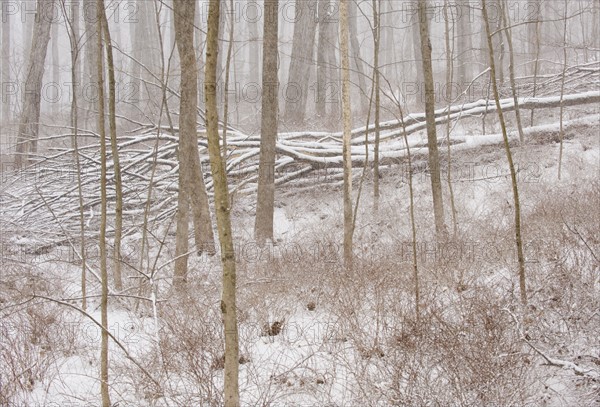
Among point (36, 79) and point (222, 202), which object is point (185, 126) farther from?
point (36, 79)

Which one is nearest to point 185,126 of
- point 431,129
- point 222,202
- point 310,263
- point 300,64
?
point 310,263

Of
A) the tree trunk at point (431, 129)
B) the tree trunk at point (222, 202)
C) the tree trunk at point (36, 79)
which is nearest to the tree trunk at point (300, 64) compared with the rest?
the tree trunk at point (36, 79)

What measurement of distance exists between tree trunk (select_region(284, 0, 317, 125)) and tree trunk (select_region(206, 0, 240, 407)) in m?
11.7

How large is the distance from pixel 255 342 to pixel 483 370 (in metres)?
1.79

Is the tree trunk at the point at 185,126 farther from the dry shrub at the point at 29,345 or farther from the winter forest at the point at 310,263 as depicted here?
the dry shrub at the point at 29,345

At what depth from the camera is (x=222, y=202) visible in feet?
8.31

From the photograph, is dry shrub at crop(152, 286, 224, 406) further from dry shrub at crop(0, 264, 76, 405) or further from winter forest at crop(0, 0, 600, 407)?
dry shrub at crop(0, 264, 76, 405)

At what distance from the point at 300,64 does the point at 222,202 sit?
12490 millimetres

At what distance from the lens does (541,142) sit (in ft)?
31.6

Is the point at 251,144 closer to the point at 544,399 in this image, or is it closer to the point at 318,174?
the point at 318,174

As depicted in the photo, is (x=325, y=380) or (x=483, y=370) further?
(x=325, y=380)

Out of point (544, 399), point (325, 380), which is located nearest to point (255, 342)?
point (325, 380)

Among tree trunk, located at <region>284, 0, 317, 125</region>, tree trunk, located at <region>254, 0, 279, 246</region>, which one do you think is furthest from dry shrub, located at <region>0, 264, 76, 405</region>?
tree trunk, located at <region>284, 0, 317, 125</region>

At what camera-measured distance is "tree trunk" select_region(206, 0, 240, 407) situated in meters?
2.46
